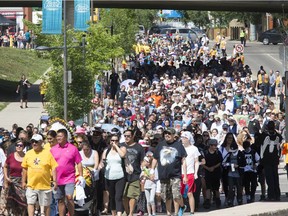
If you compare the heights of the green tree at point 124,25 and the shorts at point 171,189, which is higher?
the green tree at point 124,25

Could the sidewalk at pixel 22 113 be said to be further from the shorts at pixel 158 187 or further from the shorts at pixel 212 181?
the shorts at pixel 158 187

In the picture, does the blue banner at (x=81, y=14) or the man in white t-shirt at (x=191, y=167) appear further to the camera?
the blue banner at (x=81, y=14)

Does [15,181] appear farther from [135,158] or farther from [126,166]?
[135,158]

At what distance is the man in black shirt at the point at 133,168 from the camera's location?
769 inches

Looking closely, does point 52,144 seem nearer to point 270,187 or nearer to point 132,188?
point 132,188

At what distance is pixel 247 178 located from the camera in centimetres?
2336

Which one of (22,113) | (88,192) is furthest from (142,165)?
(22,113)

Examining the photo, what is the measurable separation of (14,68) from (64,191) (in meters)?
48.3

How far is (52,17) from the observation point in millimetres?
39594

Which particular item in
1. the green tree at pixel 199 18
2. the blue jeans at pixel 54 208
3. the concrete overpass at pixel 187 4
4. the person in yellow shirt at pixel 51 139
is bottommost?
the blue jeans at pixel 54 208

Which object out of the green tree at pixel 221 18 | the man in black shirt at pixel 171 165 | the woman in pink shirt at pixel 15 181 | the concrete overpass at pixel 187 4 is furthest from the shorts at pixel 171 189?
the green tree at pixel 221 18

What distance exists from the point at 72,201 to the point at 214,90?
23386mm

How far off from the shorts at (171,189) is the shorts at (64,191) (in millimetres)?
2666

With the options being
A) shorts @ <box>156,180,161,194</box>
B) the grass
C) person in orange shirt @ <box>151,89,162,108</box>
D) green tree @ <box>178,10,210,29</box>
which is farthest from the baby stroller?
green tree @ <box>178,10,210,29</box>
